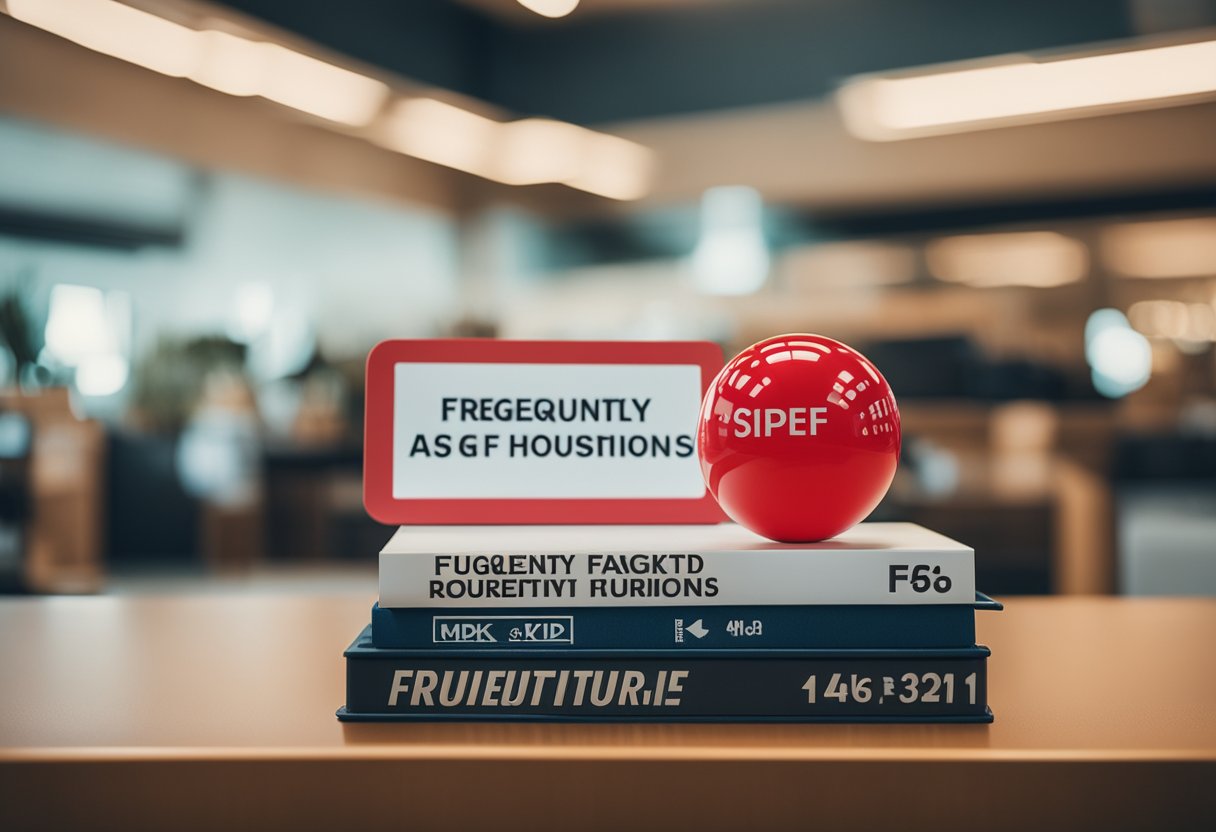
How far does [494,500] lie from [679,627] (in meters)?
0.14

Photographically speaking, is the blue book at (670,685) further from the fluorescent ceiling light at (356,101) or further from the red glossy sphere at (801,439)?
the fluorescent ceiling light at (356,101)

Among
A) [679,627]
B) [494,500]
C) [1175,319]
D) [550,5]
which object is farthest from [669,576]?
[1175,319]

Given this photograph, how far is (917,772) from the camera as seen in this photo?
38 centimetres

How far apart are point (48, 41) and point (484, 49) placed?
2.12 m

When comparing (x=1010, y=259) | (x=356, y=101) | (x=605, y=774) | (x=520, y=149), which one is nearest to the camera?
(x=605, y=774)

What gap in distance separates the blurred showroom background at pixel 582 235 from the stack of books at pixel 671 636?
1.96 metres

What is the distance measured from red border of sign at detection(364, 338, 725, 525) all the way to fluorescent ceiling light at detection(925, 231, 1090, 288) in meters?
6.78

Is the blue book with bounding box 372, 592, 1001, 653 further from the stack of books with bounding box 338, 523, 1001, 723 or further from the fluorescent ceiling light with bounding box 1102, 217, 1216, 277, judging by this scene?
the fluorescent ceiling light with bounding box 1102, 217, 1216, 277

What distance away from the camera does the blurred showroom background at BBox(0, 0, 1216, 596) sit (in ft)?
12.9

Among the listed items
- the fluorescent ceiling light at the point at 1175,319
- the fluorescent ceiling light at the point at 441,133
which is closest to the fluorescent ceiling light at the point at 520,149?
the fluorescent ceiling light at the point at 441,133

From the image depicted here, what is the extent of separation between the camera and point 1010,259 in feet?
22.1

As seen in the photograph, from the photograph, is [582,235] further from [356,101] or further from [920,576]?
[920,576]

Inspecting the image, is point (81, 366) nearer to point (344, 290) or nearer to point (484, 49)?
point (344, 290)

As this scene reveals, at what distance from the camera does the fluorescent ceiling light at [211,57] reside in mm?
4418
